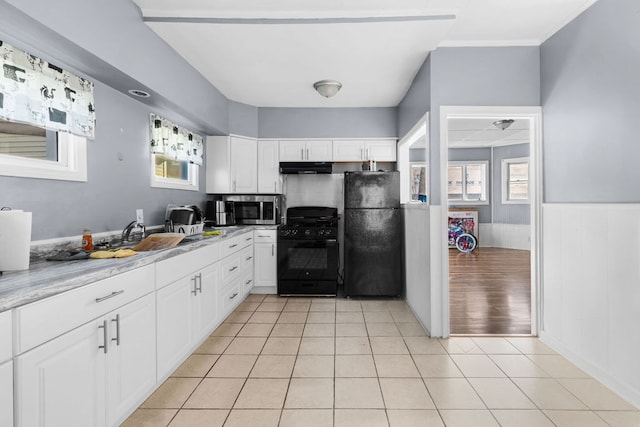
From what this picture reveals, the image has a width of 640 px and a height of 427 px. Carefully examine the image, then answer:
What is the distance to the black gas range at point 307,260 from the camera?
4.30m

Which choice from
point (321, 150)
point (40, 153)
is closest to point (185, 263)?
point (40, 153)

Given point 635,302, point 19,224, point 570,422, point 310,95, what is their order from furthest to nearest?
point 310,95, point 635,302, point 570,422, point 19,224

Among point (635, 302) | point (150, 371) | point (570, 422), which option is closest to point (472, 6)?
point (635, 302)

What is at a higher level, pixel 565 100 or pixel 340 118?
pixel 340 118

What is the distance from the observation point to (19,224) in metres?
1.59

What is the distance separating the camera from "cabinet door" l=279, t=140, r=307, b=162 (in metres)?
4.73

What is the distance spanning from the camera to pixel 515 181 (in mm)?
7988

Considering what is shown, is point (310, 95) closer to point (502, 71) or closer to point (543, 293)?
point (502, 71)

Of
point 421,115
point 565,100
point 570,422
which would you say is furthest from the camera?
point 421,115

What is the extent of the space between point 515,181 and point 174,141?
7454 mm

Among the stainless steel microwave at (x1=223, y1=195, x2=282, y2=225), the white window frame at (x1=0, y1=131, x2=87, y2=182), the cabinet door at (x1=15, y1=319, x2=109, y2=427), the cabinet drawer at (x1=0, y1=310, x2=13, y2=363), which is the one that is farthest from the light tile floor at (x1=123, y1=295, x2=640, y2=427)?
the stainless steel microwave at (x1=223, y1=195, x2=282, y2=225)

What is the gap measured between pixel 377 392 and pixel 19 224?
211cm

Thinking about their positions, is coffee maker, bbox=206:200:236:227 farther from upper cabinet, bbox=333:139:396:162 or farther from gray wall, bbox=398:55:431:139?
gray wall, bbox=398:55:431:139

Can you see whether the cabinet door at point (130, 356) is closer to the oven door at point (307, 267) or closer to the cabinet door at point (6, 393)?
the cabinet door at point (6, 393)
